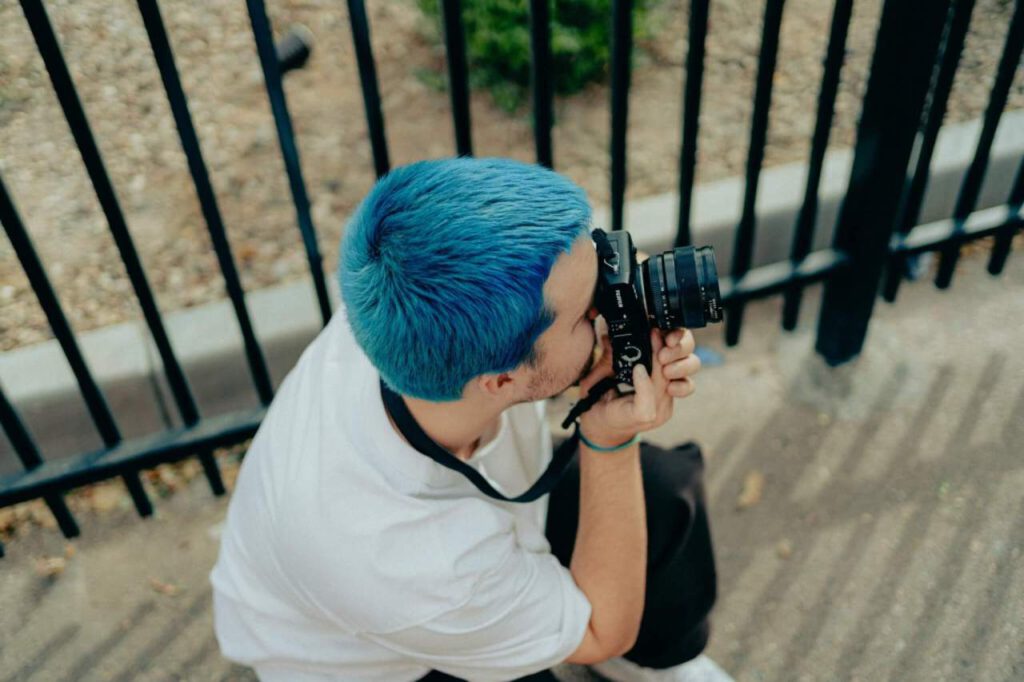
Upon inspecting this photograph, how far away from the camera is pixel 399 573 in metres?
1.58

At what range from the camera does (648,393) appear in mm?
1800

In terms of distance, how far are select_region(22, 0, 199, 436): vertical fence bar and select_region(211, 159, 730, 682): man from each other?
599 millimetres

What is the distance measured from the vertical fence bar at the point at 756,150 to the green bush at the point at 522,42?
1444 mm

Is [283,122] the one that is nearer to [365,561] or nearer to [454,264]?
[454,264]

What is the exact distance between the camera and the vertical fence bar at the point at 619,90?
2262 millimetres

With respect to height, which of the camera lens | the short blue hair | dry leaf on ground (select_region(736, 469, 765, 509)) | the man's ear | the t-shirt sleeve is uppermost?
the short blue hair

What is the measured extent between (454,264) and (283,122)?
34.2 inches

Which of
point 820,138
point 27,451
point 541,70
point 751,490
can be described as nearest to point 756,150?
point 820,138

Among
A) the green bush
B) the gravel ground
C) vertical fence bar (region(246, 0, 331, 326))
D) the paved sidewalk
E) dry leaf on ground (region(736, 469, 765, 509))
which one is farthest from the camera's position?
the green bush

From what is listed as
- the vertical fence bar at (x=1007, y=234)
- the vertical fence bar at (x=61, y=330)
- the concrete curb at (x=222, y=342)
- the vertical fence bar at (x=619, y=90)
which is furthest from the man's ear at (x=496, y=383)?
the vertical fence bar at (x=1007, y=234)

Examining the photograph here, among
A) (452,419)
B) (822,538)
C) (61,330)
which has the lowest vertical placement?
(822,538)

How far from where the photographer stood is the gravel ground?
135 inches

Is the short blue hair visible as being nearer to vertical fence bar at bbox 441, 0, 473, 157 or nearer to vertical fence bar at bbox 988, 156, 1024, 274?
vertical fence bar at bbox 441, 0, 473, 157

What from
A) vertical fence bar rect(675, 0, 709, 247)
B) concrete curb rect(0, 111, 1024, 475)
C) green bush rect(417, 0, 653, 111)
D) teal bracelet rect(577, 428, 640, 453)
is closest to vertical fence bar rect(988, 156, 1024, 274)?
concrete curb rect(0, 111, 1024, 475)
